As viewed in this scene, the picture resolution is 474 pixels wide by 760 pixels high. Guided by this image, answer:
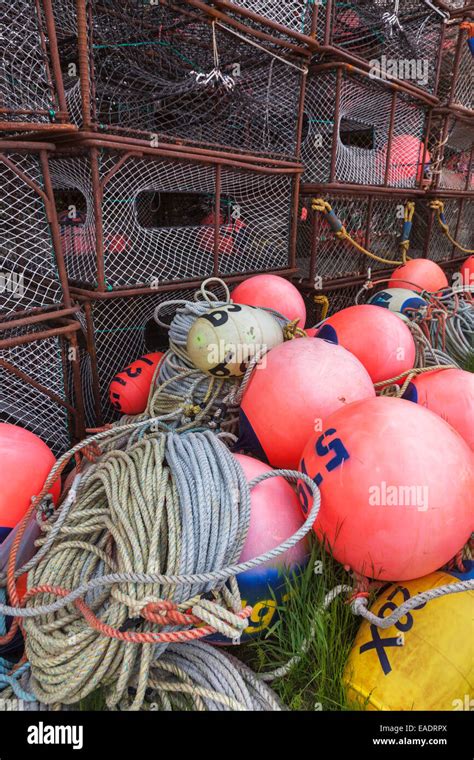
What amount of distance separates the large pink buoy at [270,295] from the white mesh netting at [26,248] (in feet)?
3.70

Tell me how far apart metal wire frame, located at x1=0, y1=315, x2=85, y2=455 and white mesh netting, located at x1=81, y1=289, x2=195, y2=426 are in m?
0.29

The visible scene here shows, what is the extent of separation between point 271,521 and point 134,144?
80.4 inches

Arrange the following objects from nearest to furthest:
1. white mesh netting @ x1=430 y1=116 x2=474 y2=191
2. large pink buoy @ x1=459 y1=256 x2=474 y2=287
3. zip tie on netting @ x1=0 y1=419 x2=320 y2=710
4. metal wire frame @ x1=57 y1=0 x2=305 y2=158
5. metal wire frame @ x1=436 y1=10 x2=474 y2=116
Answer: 1. zip tie on netting @ x1=0 y1=419 x2=320 y2=710
2. metal wire frame @ x1=57 y1=0 x2=305 y2=158
3. metal wire frame @ x1=436 y1=10 x2=474 y2=116
4. large pink buoy @ x1=459 y1=256 x2=474 y2=287
5. white mesh netting @ x1=430 y1=116 x2=474 y2=191

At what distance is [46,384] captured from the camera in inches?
102

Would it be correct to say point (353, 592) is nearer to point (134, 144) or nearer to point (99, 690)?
point (99, 690)

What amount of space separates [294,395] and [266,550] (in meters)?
0.66

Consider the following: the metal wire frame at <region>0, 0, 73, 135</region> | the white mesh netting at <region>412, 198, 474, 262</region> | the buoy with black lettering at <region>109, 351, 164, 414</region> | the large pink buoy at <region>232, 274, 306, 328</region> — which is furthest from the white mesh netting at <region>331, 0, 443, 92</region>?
the buoy with black lettering at <region>109, 351, 164, 414</region>

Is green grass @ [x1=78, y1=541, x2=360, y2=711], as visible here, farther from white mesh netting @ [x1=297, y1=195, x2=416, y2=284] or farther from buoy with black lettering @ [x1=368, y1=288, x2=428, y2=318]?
white mesh netting @ [x1=297, y1=195, x2=416, y2=284]

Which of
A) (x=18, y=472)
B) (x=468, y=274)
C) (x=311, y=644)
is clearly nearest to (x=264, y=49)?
(x=18, y=472)

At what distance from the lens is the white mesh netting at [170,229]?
2.76 m

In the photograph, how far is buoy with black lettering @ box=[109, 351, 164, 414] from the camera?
2795mm

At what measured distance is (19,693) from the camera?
1465mm

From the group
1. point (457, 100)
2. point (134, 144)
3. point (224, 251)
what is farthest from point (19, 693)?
point (457, 100)

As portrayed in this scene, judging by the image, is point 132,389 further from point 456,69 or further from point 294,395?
point 456,69
